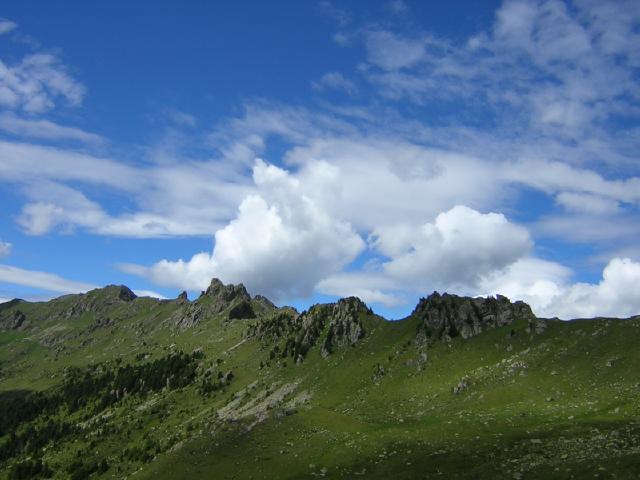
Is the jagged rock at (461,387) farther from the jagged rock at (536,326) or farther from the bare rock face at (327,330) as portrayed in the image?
the bare rock face at (327,330)

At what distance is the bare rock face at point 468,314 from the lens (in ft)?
418

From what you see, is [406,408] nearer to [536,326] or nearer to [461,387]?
[461,387]

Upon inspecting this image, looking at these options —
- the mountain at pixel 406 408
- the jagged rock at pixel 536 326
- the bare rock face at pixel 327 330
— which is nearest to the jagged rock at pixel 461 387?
the mountain at pixel 406 408

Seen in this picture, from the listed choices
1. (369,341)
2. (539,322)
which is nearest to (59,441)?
(369,341)

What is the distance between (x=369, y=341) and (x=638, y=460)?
109 metres

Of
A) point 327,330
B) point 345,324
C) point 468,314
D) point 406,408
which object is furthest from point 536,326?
point 327,330

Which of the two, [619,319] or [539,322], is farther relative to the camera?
[539,322]

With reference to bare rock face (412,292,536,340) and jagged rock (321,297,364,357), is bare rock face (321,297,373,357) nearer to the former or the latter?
jagged rock (321,297,364,357)

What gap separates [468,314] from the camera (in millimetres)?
133375

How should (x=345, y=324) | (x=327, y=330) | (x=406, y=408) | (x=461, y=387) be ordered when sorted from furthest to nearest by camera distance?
(x=327, y=330), (x=345, y=324), (x=461, y=387), (x=406, y=408)

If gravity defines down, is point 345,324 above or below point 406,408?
above

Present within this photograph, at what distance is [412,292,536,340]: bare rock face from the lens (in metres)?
127

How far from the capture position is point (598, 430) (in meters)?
57.3

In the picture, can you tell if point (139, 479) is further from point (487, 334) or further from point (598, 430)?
point (487, 334)
